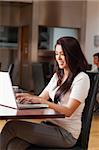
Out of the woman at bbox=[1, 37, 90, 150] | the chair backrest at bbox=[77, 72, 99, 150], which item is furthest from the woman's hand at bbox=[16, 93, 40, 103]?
the chair backrest at bbox=[77, 72, 99, 150]

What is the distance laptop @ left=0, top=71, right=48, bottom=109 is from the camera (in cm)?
186

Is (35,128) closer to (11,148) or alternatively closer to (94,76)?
(11,148)

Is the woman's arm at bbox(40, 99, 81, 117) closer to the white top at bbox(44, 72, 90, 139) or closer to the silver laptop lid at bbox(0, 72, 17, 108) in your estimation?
the white top at bbox(44, 72, 90, 139)

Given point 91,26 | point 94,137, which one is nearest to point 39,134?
point 94,137

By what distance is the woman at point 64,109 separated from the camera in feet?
6.46

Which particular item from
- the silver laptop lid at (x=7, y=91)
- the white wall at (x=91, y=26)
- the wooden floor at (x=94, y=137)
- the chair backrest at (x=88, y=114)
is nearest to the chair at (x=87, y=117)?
the chair backrest at (x=88, y=114)

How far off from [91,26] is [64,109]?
6.24 m

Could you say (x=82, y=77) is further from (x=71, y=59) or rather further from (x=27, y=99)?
(x=27, y=99)

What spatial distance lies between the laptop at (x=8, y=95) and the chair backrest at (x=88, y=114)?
11.8 inches

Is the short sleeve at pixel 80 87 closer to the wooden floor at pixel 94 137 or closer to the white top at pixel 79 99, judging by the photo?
the white top at pixel 79 99

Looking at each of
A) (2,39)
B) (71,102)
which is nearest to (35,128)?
(71,102)

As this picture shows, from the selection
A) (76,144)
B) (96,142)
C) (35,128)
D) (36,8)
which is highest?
(36,8)

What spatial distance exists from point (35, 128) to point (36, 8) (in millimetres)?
5963

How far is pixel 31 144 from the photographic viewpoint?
201 centimetres
